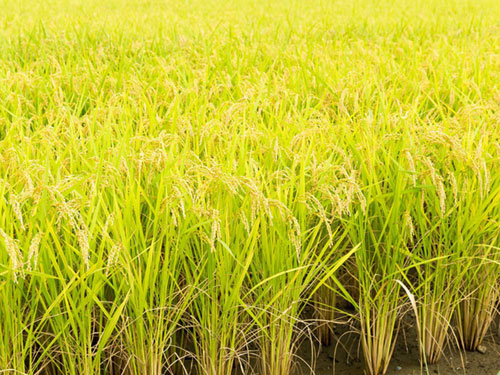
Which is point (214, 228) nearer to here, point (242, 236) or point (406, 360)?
point (242, 236)

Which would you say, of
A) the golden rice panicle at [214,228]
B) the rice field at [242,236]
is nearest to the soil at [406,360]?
the rice field at [242,236]

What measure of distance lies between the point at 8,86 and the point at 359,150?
1.77m

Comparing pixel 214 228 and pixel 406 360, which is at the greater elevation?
pixel 214 228

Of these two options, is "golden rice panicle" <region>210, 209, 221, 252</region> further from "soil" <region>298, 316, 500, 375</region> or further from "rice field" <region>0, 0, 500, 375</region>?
"soil" <region>298, 316, 500, 375</region>

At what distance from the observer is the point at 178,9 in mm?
7207

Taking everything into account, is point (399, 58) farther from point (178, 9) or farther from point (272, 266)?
point (178, 9)

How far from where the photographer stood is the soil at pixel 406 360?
189 centimetres

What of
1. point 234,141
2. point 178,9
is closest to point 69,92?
point 234,141

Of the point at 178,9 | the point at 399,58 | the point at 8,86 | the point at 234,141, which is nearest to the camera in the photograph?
the point at 234,141

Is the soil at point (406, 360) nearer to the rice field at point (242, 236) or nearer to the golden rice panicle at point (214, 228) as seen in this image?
the rice field at point (242, 236)

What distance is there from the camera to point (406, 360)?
194 cm

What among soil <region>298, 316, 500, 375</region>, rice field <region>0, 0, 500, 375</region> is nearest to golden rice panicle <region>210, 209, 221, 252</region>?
rice field <region>0, 0, 500, 375</region>

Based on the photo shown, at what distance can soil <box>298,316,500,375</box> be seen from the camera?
1.89 meters

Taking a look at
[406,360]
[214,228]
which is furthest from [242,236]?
[406,360]
